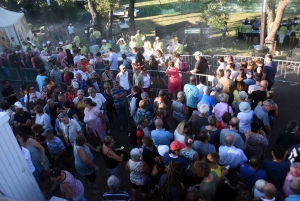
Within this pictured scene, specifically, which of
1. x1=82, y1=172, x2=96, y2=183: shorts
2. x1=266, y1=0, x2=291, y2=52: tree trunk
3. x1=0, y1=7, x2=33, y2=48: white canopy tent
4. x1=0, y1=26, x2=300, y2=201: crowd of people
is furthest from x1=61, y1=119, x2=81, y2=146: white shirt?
x1=0, y1=7, x2=33, y2=48: white canopy tent

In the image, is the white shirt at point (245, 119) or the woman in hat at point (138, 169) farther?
the white shirt at point (245, 119)

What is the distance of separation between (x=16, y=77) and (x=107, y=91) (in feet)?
26.8

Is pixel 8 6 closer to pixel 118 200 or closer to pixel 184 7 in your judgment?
pixel 184 7

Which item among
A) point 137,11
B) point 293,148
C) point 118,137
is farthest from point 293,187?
point 137,11

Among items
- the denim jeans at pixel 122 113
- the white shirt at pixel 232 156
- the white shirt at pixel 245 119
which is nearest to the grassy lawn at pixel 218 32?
the denim jeans at pixel 122 113

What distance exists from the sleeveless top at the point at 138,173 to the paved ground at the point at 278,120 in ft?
3.40

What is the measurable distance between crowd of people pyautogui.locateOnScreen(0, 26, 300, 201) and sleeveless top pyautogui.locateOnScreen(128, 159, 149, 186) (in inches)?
0.7

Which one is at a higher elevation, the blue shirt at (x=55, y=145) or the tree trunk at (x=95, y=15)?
the tree trunk at (x=95, y=15)

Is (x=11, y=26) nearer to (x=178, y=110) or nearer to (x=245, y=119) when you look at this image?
(x=178, y=110)

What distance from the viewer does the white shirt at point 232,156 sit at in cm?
455

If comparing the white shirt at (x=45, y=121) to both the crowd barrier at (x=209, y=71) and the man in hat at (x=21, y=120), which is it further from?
the crowd barrier at (x=209, y=71)

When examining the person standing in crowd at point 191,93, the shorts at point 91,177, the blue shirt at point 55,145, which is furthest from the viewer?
the person standing in crowd at point 191,93

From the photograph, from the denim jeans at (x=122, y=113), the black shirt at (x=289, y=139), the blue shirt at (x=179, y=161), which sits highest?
the blue shirt at (x=179, y=161)

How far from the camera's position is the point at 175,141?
14.8 ft
